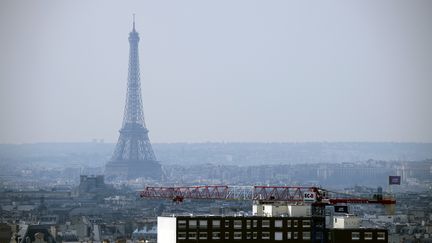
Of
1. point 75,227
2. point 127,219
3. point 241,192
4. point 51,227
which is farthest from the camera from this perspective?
point 127,219

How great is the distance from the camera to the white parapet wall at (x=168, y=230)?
70.1 m

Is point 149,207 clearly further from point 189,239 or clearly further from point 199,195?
point 189,239

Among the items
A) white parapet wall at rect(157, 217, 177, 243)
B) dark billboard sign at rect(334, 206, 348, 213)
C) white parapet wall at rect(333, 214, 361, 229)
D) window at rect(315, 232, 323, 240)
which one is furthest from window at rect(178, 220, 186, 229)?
dark billboard sign at rect(334, 206, 348, 213)

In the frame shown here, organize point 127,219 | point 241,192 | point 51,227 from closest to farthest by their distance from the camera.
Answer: point 241,192
point 51,227
point 127,219

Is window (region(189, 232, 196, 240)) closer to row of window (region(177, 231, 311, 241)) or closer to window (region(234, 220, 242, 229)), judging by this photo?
row of window (region(177, 231, 311, 241))

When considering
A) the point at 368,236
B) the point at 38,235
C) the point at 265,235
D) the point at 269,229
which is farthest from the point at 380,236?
the point at 38,235

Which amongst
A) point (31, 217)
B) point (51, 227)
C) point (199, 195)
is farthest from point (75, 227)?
point (199, 195)

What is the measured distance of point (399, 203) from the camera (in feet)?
598

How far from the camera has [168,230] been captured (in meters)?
71.2

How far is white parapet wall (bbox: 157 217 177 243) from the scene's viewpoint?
70125 millimetres

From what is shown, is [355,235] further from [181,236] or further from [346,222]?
[181,236]

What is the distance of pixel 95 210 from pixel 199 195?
102465 mm

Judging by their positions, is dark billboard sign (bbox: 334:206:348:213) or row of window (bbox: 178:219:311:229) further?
dark billboard sign (bbox: 334:206:348:213)

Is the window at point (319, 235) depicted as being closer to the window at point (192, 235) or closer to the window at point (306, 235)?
the window at point (306, 235)
